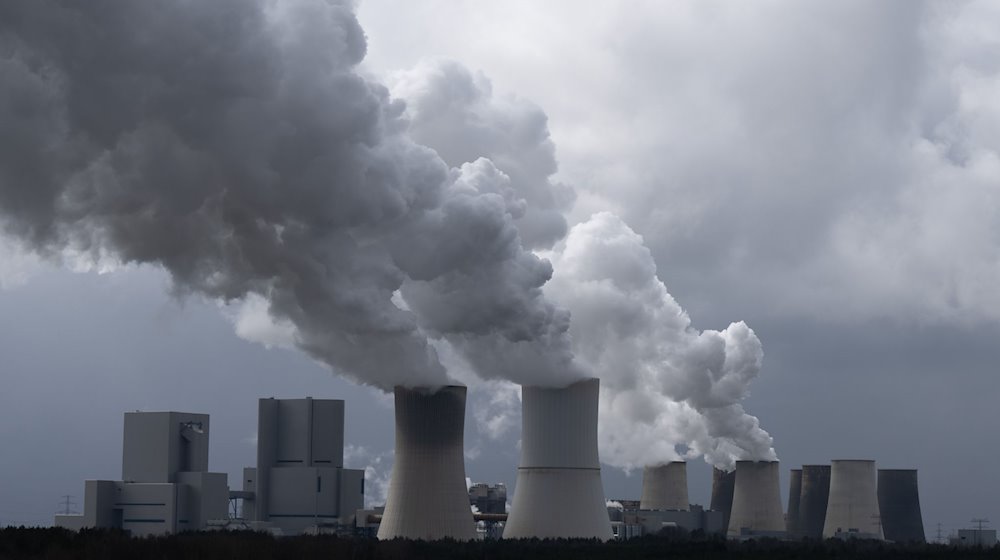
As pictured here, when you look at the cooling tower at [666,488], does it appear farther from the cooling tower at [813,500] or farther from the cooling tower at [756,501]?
the cooling tower at [813,500]

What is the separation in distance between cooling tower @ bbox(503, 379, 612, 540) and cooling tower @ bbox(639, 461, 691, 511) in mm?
33512

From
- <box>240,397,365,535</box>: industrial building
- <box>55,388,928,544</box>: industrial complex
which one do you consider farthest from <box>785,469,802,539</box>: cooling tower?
<box>240,397,365,535</box>: industrial building

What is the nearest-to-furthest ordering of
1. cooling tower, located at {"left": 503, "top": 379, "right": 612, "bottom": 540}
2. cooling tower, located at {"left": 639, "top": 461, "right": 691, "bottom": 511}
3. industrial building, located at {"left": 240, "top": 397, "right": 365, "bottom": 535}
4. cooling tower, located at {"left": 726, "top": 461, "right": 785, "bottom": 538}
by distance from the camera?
cooling tower, located at {"left": 503, "top": 379, "right": 612, "bottom": 540}, industrial building, located at {"left": 240, "top": 397, "right": 365, "bottom": 535}, cooling tower, located at {"left": 726, "top": 461, "right": 785, "bottom": 538}, cooling tower, located at {"left": 639, "top": 461, "right": 691, "bottom": 511}

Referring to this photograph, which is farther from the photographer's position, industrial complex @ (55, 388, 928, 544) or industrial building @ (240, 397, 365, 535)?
industrial building @ (240, 397, 365, 535)

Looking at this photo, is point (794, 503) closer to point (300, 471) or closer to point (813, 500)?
point (813, 500)

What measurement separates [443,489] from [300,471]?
46.5 feet

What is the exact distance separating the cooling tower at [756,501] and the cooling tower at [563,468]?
28.3 m

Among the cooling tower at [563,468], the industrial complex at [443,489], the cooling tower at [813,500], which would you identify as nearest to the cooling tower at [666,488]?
the industrial complex at [443,489]

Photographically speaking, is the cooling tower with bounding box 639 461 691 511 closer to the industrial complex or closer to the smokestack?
the industrial complex

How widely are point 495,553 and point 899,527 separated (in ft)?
113

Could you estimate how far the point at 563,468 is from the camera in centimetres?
4969

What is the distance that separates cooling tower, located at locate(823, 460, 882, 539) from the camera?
242ft

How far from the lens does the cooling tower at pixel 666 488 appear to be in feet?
275

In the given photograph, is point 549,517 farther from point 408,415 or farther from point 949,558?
point 949,558
